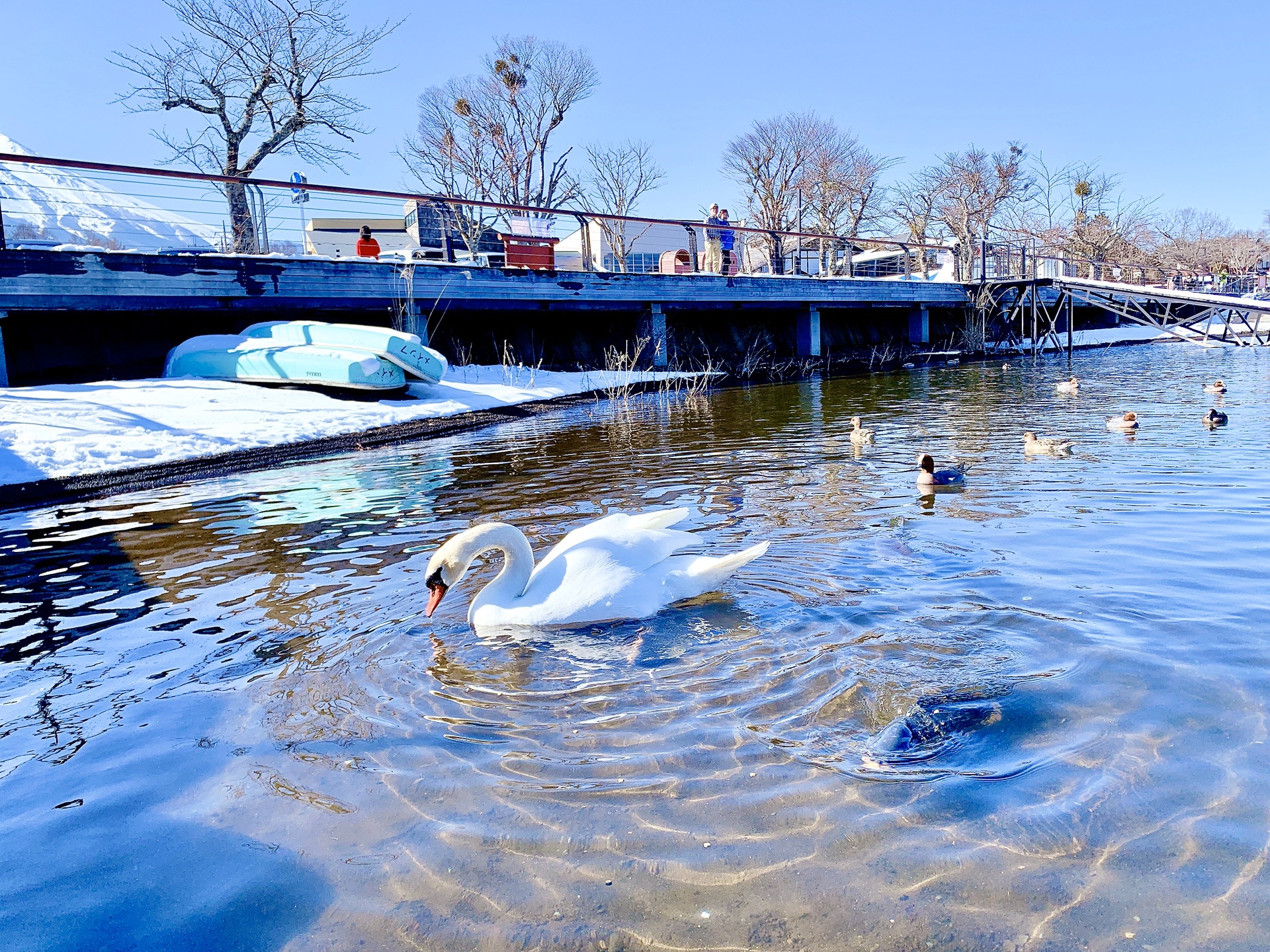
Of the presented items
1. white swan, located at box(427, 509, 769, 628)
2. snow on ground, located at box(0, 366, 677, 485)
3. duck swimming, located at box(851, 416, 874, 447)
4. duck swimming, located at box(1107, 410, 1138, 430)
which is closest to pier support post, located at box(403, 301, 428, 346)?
snow on ground, located at box(0, 366, 677, 485)

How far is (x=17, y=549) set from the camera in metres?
6.64

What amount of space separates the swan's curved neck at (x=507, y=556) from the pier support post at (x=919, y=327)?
27.7 m

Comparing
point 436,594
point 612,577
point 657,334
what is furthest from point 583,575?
point 657,334

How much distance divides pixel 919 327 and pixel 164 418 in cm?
2503

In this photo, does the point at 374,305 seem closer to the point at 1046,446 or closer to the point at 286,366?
the point at 286,366

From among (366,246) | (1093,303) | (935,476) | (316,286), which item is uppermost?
(366,246)

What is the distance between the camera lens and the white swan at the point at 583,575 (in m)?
4.41

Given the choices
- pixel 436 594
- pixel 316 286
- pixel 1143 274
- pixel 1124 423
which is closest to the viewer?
pixel 436 594

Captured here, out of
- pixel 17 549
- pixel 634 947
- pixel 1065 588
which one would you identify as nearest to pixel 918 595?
pixel 1065 588

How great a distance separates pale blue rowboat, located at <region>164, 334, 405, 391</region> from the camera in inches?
548

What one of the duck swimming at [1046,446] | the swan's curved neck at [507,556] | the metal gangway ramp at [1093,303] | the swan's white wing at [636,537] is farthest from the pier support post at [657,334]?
the swan's curved neck at [507,556]

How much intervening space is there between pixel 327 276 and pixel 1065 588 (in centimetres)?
1448

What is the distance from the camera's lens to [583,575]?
445 centimetres

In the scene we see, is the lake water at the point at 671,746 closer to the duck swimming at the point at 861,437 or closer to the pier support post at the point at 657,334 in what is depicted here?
the duck swimming at the point at 861,437
